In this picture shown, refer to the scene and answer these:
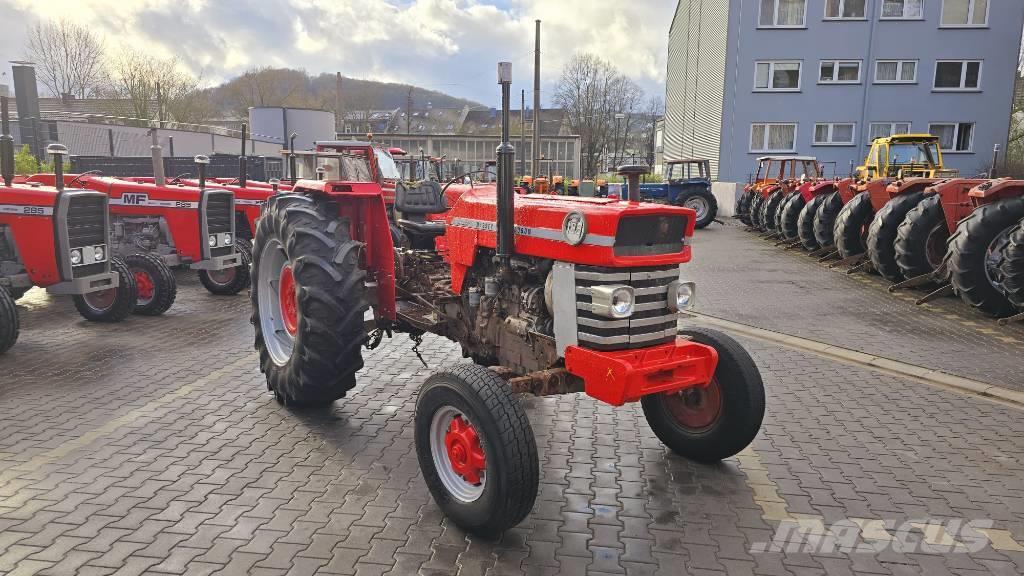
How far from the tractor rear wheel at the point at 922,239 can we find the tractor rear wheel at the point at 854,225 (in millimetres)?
1730

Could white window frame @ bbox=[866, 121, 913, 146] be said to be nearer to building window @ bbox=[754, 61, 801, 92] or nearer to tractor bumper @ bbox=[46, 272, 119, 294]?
building window @ bbox=[754, 61, 801, 92]

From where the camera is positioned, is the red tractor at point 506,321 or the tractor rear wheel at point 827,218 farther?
the tractor rear wheel at point 827,218

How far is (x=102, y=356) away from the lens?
224 inches

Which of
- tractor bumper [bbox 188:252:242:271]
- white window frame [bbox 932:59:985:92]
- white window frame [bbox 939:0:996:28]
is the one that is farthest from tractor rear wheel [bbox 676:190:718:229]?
tractor bumper [bbox 188:252:242:271]

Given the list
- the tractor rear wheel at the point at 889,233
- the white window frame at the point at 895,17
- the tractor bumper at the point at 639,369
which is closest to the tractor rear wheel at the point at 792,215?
the tractor rear wheel at the point at 889,233

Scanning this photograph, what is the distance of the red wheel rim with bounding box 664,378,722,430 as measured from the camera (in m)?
3.68

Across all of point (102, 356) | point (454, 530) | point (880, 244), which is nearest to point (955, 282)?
point (880, 244)

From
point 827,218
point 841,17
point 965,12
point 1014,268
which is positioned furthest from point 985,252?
point 965,12

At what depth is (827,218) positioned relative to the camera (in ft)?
37.8

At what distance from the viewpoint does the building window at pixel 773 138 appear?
24812 mm

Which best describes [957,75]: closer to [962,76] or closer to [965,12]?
[962,76]

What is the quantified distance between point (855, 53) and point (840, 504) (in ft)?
82.0

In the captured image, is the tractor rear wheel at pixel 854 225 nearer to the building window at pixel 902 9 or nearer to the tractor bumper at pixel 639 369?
the tractor bumper at pixel 639 369

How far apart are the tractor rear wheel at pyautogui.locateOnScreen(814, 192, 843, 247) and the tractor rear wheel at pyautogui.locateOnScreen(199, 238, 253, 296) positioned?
29.5ft
